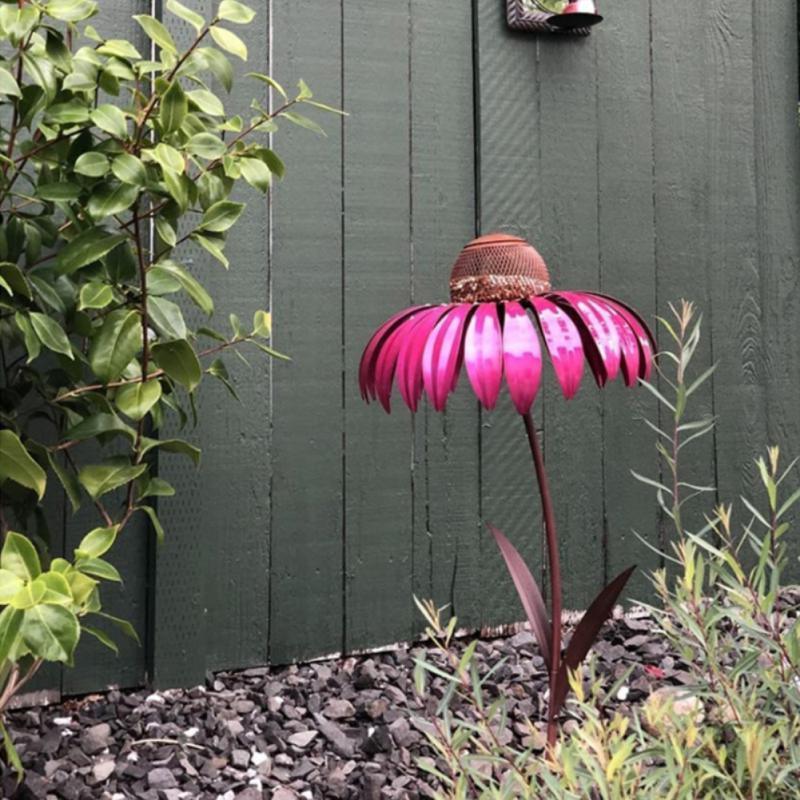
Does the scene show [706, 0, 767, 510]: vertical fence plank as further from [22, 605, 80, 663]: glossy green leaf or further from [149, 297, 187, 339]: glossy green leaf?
[22, 605, 80, 663]: glossy green leaf

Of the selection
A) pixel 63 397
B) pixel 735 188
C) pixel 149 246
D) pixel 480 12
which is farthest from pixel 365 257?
pixel 735 188

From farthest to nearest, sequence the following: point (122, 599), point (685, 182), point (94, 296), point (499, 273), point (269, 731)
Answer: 1. point (685, 182)
2. point (122, 599)
3. point (269, 731)
4. point (499, 273)
5. point (94, 296)

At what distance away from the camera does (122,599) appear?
1.86 meters

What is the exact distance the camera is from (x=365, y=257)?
205 cm

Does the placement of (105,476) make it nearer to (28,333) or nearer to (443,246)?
(28,333)

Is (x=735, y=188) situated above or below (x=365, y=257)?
above

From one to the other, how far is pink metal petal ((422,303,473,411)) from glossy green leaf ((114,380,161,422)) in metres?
0.40

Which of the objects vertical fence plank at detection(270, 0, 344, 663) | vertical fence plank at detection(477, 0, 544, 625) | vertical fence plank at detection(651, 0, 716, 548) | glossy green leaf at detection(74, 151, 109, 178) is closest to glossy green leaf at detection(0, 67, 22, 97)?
glossy green leaf at detection(74, 151, 109, 178)

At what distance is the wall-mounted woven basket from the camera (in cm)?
217

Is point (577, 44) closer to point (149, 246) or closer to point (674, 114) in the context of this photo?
point (674, 114)

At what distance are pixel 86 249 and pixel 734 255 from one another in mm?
1659

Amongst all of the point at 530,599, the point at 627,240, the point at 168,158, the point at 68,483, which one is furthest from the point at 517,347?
the point at 627,240

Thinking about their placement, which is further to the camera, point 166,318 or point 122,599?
point 122,599

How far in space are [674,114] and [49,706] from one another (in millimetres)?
1897
